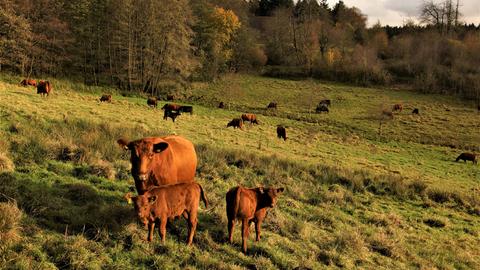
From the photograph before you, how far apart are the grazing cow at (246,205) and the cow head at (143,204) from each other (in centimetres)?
179

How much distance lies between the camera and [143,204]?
23.8 feet

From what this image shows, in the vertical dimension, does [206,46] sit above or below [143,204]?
above

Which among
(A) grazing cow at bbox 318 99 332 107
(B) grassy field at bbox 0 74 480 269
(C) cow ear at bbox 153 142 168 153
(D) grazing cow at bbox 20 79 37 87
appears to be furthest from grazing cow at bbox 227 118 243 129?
(A) grazing cow at bbox 318 99 332 107

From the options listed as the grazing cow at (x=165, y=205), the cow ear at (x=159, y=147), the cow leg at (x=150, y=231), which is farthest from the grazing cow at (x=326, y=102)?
the cow leg at (x=150, y=231)

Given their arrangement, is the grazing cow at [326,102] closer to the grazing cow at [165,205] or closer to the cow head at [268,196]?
the cow head at [268,196]

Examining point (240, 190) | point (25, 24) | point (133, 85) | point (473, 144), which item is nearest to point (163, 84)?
point (133, 85)

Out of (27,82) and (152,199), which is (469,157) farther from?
(27,82)

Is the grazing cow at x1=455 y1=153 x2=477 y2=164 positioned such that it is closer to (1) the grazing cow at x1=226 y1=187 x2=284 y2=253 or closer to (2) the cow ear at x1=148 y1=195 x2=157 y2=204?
(1) the grazing cow at x1=226 y1=187 x2=284 y2=253

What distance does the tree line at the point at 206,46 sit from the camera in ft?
161

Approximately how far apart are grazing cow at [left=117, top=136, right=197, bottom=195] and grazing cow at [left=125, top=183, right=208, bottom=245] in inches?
24.6

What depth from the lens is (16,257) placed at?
622 cm

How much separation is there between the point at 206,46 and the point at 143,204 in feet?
214

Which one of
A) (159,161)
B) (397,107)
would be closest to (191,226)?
(159,161)

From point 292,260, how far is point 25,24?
45683 mm
